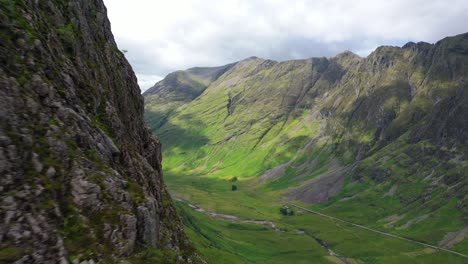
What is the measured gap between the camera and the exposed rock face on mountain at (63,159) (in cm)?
2553

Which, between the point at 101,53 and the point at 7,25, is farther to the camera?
the point at 101,53

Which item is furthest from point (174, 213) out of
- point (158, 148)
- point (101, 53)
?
point (101, 53)

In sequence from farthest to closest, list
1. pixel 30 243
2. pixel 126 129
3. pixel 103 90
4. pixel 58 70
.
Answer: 1. pixel 126 129
2. pixel 103 90
3. pixel 58 70
4. pixel 30 243

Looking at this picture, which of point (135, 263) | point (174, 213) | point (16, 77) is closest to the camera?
point (135, 263)

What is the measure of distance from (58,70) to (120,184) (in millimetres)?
12614

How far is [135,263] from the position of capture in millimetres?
28781

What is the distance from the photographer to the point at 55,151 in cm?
3012

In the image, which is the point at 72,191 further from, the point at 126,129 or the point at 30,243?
the point at 126,129

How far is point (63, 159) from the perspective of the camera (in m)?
30.3

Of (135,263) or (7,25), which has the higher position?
(7,25)

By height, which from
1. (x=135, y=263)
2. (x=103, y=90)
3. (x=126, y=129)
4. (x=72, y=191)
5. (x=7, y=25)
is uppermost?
(x=7, y=25)

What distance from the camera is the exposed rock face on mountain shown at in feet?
83.8

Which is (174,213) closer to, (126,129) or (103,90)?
(126,129)

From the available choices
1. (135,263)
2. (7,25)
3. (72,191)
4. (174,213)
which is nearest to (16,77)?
(7,25)
